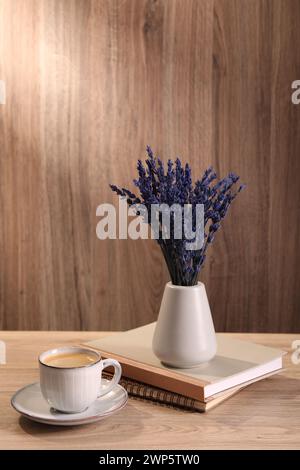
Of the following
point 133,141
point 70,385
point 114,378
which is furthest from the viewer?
point 133,141

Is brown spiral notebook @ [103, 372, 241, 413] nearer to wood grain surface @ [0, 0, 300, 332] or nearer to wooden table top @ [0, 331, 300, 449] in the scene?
wooden table top @ [0, 331, 300, 449]

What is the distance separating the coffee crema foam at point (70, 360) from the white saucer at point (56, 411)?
72 millimetres

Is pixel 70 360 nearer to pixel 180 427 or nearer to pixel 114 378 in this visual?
pixel 114 378

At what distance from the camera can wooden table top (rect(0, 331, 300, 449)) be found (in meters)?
0.92

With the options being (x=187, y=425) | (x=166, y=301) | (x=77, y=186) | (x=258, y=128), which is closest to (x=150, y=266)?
(x=77, y=186)

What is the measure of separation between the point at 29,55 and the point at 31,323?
110cm

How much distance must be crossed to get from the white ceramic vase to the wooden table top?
93 mm

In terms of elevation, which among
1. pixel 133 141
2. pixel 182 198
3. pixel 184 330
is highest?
pixel 133 141

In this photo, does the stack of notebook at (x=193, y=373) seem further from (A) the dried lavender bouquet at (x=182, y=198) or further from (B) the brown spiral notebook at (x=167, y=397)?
(A) the dried lavender bouquet at (x=182, y=198)

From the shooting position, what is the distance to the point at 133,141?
243cm

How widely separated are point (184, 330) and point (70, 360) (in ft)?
0.71

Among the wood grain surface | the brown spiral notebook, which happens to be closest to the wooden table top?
the brown spiral notebook

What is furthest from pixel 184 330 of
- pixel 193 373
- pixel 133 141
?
pixel 133 141

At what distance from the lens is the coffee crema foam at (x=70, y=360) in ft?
3.28
